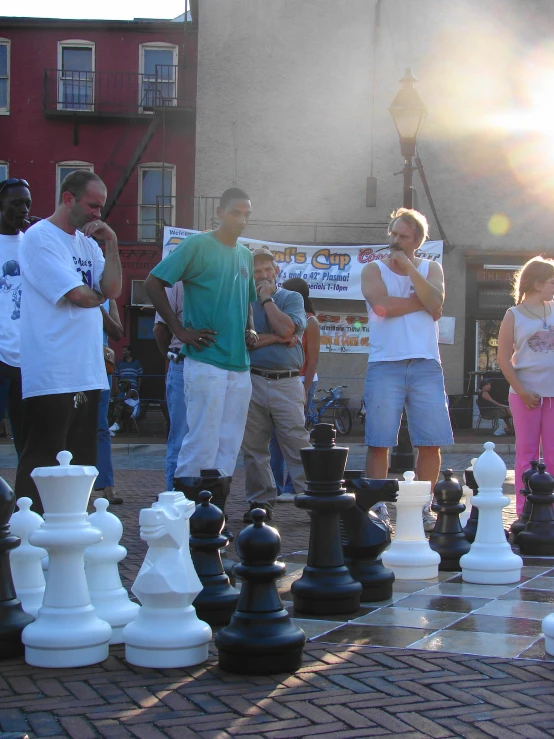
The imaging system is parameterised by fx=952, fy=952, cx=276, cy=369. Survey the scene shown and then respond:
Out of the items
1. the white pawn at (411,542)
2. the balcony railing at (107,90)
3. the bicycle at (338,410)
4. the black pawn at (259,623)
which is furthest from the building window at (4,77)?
the black pawn at (259,623)

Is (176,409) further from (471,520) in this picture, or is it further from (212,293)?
(471,520)

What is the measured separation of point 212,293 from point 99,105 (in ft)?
67.5

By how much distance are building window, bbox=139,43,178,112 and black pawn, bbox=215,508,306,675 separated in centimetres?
2230

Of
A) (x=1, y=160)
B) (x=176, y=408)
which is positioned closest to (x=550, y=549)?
(x=176, y=408)

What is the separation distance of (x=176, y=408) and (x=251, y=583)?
11.0 ft

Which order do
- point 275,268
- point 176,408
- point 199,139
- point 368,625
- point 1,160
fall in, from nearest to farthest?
1. point 368,625
2. point 176,408
3. point 275,268
4. point 199,139
5. point 1,160

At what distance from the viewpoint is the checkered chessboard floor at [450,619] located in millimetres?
Result: 3086

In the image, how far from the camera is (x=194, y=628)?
112 inches

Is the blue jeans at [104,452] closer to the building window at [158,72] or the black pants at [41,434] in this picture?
the black pants at [41,434]

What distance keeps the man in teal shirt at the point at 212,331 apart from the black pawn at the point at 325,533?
1.49m

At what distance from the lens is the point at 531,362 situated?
612 centimetres

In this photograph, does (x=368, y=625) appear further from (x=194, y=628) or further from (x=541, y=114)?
(x=541, y=114)

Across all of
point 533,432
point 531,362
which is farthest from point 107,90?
point 533,432

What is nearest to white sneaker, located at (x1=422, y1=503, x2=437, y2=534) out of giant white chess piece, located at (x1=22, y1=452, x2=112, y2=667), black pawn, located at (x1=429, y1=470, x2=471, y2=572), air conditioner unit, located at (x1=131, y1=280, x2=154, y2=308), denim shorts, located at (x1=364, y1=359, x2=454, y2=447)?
→ denim shorts, located at (x1=364, y1=359, x2=454, y2=447)
